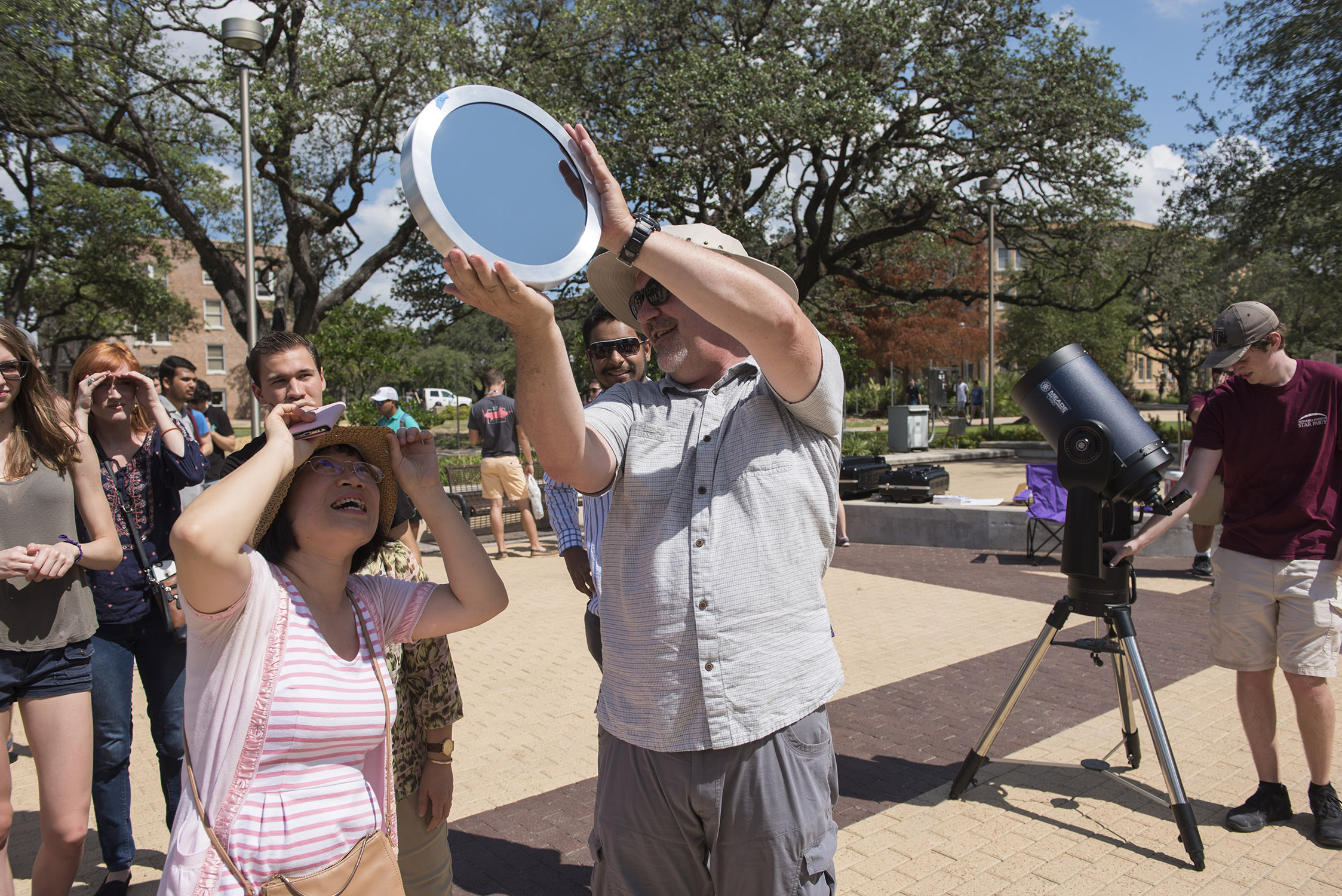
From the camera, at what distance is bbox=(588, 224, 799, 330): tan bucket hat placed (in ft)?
7.27

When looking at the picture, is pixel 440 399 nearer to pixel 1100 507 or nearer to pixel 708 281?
pixel 1100 507

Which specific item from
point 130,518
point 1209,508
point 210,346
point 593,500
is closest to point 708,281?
point 593,500

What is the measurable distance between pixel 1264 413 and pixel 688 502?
315 centimetres

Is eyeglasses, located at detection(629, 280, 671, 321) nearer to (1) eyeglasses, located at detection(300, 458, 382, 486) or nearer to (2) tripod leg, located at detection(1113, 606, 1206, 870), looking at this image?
(1) eyeglasses, located at detection(300, 458, 382, 486)

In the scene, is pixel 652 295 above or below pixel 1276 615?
above

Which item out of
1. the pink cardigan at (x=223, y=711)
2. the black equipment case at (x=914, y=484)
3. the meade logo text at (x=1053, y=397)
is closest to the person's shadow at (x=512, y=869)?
the pink cardigan at (x=223, y=711)

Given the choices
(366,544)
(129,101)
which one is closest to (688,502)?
(366,544)

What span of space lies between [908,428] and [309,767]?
2320cm

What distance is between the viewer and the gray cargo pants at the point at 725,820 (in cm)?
206

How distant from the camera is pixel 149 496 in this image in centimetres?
375

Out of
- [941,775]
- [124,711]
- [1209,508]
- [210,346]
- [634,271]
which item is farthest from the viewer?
[210,346]

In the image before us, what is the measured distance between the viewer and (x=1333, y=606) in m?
3.78

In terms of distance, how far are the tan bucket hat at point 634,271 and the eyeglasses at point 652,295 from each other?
2.4 inches

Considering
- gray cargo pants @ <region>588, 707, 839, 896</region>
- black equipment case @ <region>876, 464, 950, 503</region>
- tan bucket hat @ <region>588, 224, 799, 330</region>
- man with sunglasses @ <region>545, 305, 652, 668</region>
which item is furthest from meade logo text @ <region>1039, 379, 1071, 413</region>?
black equipment case @ <region>876, 464, 950, 503</region>
